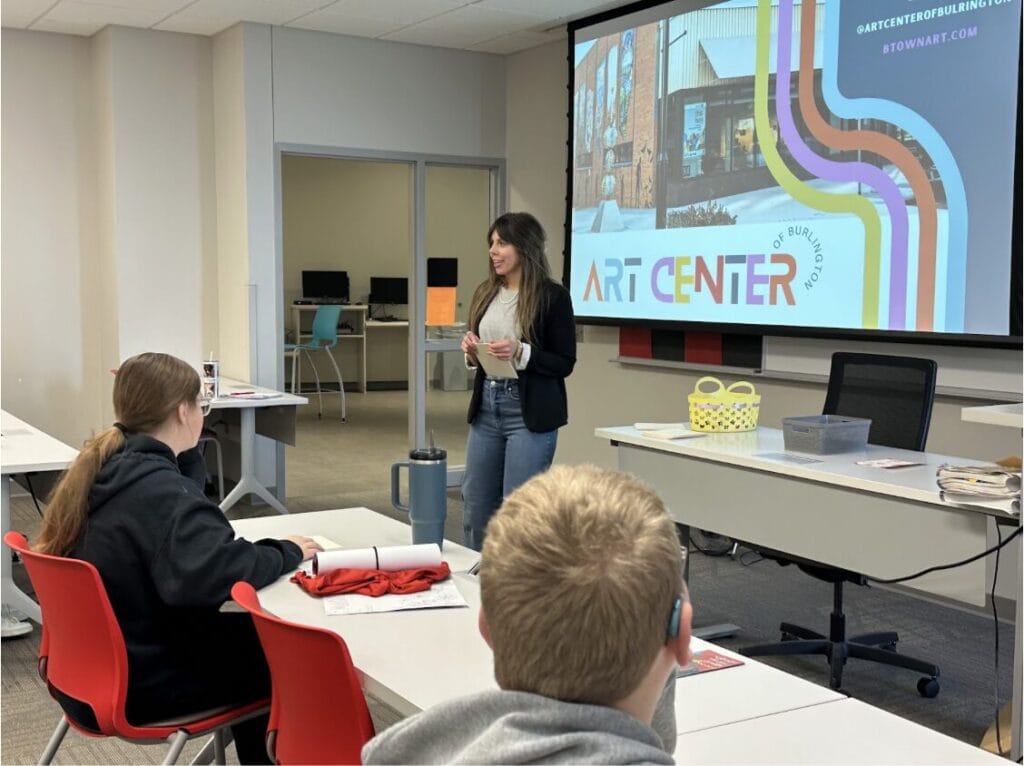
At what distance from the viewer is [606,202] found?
622 cm

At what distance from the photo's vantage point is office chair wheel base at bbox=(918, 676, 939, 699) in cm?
356

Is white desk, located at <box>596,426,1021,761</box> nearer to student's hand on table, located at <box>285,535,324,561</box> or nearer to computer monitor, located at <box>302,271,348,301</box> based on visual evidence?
student's hand on table, located at <box>285,535,324,561</box>

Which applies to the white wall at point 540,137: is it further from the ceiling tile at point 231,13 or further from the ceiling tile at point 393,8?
the ceiling tile at point 231,13

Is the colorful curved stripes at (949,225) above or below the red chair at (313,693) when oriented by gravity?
above

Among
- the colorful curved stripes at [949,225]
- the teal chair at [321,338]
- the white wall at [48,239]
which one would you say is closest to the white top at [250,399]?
the white wall at [48,239]

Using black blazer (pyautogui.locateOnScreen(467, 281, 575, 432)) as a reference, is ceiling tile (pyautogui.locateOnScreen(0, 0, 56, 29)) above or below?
above

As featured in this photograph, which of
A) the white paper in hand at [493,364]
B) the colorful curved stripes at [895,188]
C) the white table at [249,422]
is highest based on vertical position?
the colorful curved stripes at [895,188]

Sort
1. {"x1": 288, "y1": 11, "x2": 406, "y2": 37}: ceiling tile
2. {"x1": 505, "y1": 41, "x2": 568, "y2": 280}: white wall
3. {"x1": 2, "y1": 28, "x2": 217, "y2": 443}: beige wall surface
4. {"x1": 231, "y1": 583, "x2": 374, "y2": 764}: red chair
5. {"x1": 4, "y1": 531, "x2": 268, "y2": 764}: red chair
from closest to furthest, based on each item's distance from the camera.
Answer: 1. {"x1": 231, "y1": 583, "x2": 374, "y2": 764}: red chair
2. {"x1": 4, "y1": 531, "x2": 268, "y2": 764}: red chair
3. {"x1": 288, "y1": 11, "x2": 406, "y2": 37}: ceiling tile
4. {"x1": 2, "y1": 28, "x2": 217, "y2": 443}: beige wall surface
5. {"x1": 505, "y1": 41, "x2": 568, "y2": 280}: white wall

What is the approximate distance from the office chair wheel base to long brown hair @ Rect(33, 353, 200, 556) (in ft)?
8.26

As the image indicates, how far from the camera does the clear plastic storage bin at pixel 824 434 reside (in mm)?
3482

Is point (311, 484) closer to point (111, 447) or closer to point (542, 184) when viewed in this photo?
point (542, 184)

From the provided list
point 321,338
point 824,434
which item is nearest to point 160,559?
point 824,434

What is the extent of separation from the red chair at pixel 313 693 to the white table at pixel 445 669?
0.05m

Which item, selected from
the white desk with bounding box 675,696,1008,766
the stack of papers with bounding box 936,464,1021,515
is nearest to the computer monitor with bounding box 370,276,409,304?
the stack of papers with bounding box 936,464,1021,515
